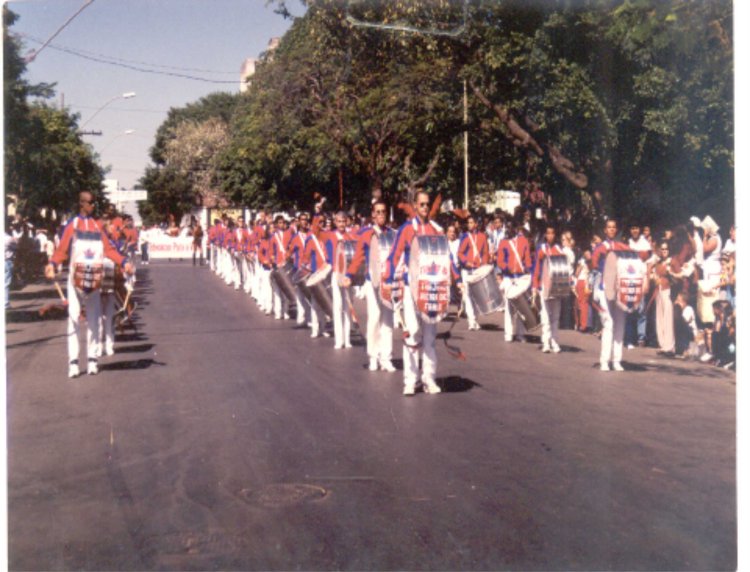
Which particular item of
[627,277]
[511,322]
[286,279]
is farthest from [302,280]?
[627,277]

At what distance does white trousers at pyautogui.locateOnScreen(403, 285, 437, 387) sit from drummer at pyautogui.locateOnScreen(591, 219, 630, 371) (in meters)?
3.23

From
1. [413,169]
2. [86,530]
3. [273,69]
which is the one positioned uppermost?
[273,69]

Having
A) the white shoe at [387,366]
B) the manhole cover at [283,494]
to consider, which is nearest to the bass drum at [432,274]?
the white shoe at [387,366]

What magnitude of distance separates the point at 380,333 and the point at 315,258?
435 centimetres

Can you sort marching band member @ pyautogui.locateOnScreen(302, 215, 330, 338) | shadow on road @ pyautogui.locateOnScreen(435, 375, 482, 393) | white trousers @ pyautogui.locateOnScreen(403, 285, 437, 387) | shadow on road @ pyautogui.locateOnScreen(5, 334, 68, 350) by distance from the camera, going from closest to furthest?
white trousers @ pyautogui.locateOnScreen(403, 285, 437, 387)
shadow on road @ pyautogui.locateOnScreen(435, 375, 482, 393)
shadow on road @ pyautogui.locateOnScreen(5, 334, 68, 350)
marching band member @ pyautogui.locateOnScreen(302, 215, 330, 338)

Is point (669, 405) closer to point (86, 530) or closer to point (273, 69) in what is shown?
point (86, 530)

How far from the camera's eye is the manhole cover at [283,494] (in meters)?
7.53

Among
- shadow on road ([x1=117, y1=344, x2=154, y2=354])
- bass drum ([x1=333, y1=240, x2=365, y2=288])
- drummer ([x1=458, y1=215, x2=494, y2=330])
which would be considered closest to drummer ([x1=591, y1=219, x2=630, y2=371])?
bass drum ([x1=333, y1=240, x2=365, y2=288])

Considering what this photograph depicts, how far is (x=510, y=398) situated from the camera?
1196 cm

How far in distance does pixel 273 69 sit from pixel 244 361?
21538 millimetres

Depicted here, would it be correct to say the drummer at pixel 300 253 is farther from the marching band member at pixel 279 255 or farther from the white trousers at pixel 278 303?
the white trousers at pixel 278 303

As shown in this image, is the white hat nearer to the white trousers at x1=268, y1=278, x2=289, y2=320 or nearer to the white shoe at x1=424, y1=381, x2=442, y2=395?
the white shoe at x1=424, y1=381, x2=442, y2=395

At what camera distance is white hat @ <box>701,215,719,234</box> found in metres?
14.2

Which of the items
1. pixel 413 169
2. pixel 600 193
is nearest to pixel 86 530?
pixel 600 193
